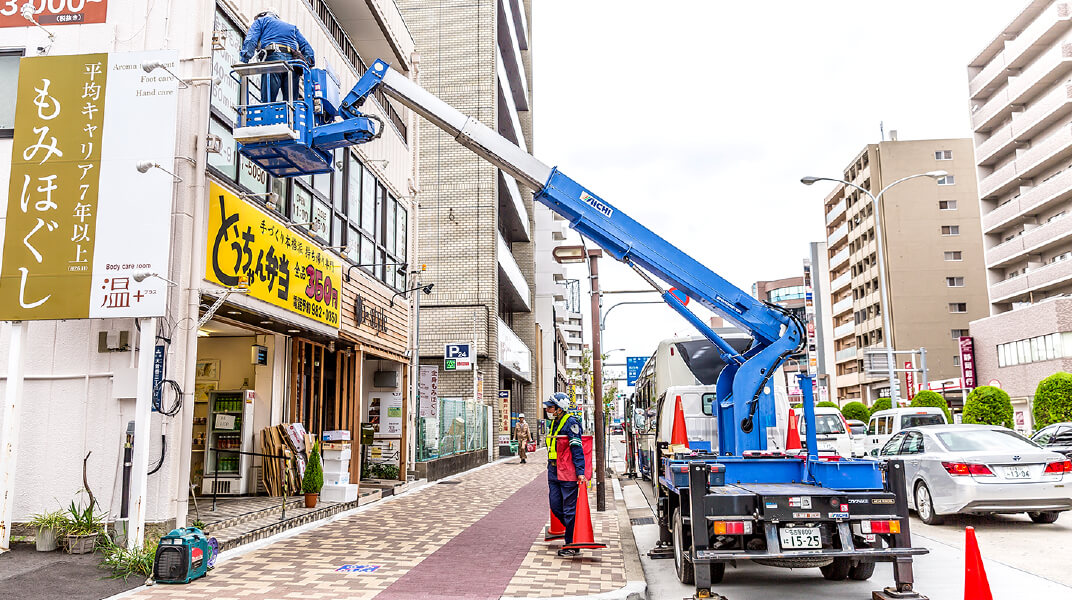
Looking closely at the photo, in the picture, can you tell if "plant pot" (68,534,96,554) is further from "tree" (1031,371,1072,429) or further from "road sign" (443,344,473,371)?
"tree" (1031,371,1072,429)

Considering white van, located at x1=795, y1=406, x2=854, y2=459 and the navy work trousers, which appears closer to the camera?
the navy work trousers

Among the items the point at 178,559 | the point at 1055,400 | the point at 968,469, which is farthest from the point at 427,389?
the point at 1055,400

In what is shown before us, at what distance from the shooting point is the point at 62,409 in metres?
9.39

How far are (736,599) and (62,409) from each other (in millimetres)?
7962

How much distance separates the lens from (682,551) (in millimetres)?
8148

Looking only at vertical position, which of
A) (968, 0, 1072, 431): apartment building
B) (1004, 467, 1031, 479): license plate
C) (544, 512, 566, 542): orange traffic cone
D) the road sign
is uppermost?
(968, 0, 1072, 431): apartment building

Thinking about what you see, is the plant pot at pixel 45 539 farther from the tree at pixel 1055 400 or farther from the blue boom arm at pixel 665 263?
the tree at pixel 1055 400

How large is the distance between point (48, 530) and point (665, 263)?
785 centimetres

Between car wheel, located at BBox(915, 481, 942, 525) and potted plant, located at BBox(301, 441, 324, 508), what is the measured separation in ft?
32.1

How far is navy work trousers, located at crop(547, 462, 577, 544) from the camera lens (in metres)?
9.92

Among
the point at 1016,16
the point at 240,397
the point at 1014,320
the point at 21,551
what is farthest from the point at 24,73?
the point at 1016,16

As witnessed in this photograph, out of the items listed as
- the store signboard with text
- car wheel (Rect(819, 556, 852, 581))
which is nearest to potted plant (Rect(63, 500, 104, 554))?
the store signboard with text

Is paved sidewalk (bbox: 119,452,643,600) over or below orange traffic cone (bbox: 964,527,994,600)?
below

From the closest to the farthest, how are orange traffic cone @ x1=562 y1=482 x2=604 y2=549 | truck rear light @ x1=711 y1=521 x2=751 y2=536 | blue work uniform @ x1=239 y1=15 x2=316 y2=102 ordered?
truck rear light @ x1=711 y1=521 x2=751 y2=536, orange traffic cone @ x1=562 y1=482 x2=604 y2=549, blue work uniform @ x1=239 y1=15 x2=316 y2=102
